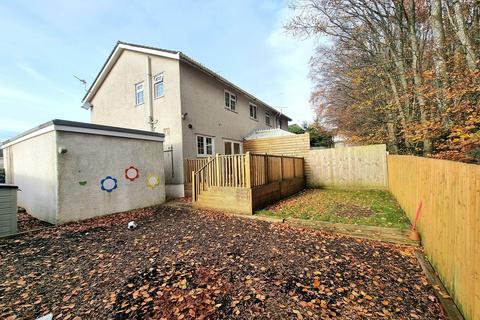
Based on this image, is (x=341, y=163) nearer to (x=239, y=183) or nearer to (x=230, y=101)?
(x=239, y=183)

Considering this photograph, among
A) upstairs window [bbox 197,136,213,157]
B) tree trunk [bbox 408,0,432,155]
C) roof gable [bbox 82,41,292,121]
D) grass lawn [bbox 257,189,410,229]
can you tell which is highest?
roof gable [bbox 82,41,292,121]

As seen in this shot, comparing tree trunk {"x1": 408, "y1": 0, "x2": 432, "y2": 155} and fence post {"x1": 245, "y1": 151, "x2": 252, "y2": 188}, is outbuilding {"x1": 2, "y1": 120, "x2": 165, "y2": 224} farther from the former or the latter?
tree trunk {"x1": 408, "y1": 0, "x2": 432, "y2": 155}

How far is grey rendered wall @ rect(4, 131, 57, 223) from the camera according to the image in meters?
6.12

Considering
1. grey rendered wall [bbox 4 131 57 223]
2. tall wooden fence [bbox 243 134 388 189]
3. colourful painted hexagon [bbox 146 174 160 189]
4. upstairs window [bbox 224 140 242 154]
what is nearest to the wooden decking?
colourful painted hexagon [bbox 146 174 160 189]

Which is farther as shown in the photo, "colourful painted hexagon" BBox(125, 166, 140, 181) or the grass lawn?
"colourful painted hexagon" BBox(125, 166, 140, 181)

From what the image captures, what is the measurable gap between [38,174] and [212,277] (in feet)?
24.7

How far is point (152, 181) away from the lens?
8484 millimetres

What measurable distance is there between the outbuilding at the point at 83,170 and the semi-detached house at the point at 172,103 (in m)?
A: 1.74

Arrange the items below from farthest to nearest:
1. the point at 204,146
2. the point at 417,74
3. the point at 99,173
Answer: the point at 204,146 → the point at 417,74 → the point at 99,173

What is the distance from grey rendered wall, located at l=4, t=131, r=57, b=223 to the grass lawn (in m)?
6.68

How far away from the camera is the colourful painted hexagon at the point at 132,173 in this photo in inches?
300

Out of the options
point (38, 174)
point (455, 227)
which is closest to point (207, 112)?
point (38, 174)

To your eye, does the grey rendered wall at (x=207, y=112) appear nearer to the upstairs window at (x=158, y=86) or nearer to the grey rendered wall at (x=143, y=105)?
the grey rendered wall at (x=143, y=105)

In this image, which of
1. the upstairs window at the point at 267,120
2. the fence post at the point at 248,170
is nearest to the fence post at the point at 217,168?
the fence post at the point at 248,170
